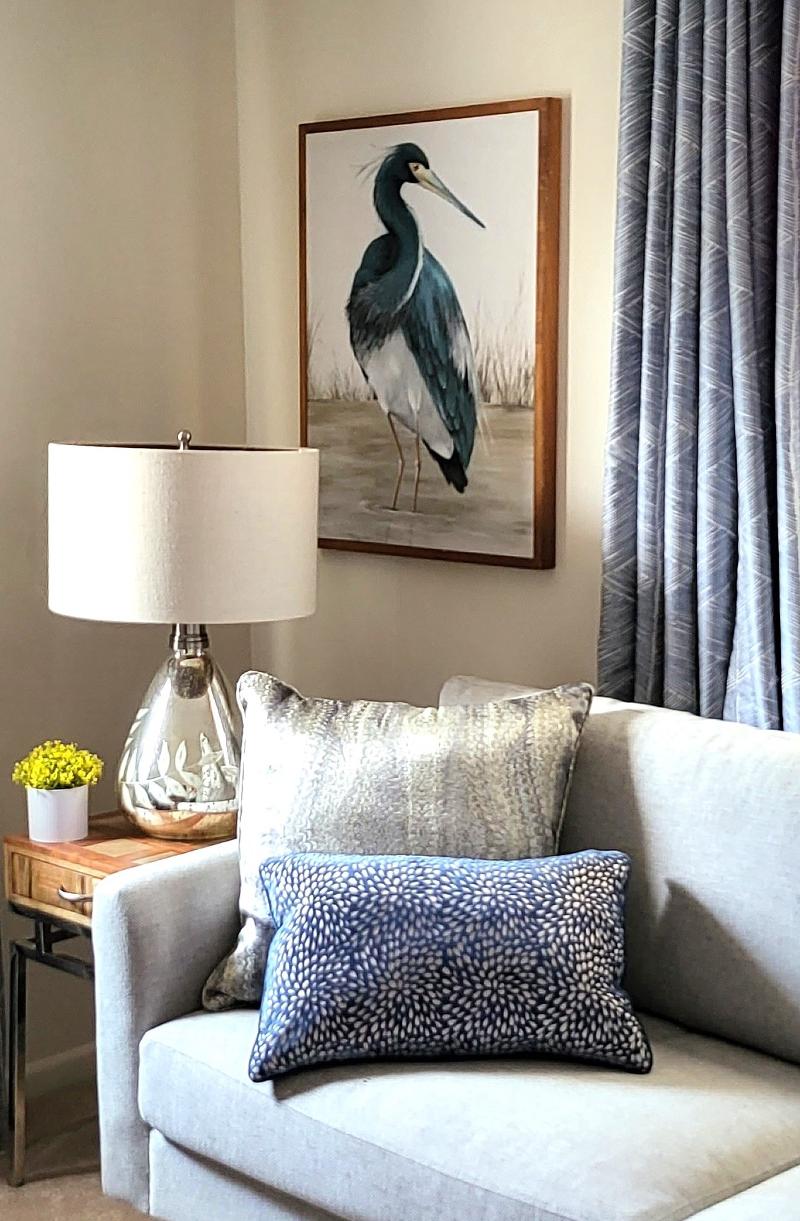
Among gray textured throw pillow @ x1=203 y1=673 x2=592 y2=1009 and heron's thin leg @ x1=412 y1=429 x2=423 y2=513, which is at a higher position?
heron's thin leg @ x1=412 y1=429 x2=423 y2=513

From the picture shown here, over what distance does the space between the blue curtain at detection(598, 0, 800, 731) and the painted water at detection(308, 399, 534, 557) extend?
30 centimetres

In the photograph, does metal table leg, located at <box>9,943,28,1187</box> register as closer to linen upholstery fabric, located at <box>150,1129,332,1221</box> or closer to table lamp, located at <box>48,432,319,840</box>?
table lamp, located at <box>48,432,319,840</box>

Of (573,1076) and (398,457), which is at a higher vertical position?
(398,457)

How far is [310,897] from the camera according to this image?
223cm

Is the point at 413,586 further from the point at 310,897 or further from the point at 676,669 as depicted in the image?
the point at 310,897

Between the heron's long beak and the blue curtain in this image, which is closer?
the blue curtain

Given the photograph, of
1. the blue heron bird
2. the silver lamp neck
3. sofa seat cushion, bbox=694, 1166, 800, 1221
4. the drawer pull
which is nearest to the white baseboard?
the drawer pull

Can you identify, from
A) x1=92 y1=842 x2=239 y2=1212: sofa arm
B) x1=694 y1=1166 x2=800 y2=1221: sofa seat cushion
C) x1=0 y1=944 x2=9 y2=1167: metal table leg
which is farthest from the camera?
x1=0 y1=944 x2=9 y2=1167: metal table leg

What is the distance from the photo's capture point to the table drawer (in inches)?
107

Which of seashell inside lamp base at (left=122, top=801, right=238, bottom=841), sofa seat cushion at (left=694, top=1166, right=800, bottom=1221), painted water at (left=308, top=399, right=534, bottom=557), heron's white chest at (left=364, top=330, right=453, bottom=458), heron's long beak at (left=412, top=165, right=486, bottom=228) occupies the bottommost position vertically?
sofa seat cushion at (left=694, top=1166, right=800, bottom=1221)

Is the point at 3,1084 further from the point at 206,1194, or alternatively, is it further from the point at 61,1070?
the point at 206,1194

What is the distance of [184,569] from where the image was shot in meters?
2.68

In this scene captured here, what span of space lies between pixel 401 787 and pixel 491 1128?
581mm

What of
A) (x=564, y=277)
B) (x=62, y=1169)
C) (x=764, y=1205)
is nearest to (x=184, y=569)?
(x=564, y=277)
